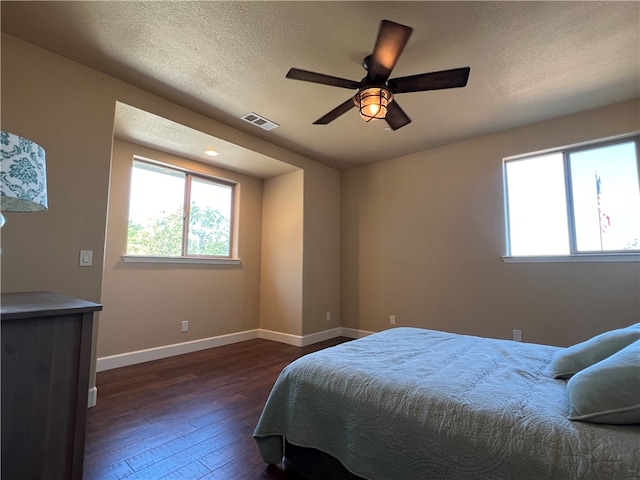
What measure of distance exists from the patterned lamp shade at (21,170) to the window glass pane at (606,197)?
4146 millimetres

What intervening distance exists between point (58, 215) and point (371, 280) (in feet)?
11.4

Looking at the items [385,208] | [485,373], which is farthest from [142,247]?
[485,373]

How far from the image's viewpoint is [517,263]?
3.28 meters

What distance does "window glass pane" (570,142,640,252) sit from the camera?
284cm

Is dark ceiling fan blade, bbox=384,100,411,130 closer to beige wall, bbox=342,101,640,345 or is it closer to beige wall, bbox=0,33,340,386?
beige wall, bbox=342,101,640,345

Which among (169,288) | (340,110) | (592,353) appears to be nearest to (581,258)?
(592,353)

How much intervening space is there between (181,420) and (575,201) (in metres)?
4.00

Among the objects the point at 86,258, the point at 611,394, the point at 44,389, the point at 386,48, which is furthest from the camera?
the point at 86,258

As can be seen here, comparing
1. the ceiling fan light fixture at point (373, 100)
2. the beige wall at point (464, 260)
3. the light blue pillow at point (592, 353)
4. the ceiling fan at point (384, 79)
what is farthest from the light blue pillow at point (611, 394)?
the beige wall at point (464, 260)

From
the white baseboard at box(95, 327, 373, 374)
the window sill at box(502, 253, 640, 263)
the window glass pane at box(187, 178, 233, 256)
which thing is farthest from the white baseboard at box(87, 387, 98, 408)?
the window sill at box(502, 253, 640, 263)

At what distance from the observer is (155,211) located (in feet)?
11.7

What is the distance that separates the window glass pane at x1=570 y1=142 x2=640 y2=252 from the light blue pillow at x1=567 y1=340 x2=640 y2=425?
103 inches

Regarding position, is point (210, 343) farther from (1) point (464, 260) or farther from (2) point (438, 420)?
(2) point (438, 420)

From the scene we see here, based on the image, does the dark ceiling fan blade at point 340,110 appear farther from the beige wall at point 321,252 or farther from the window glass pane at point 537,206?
the window glass pane at point 537,206
